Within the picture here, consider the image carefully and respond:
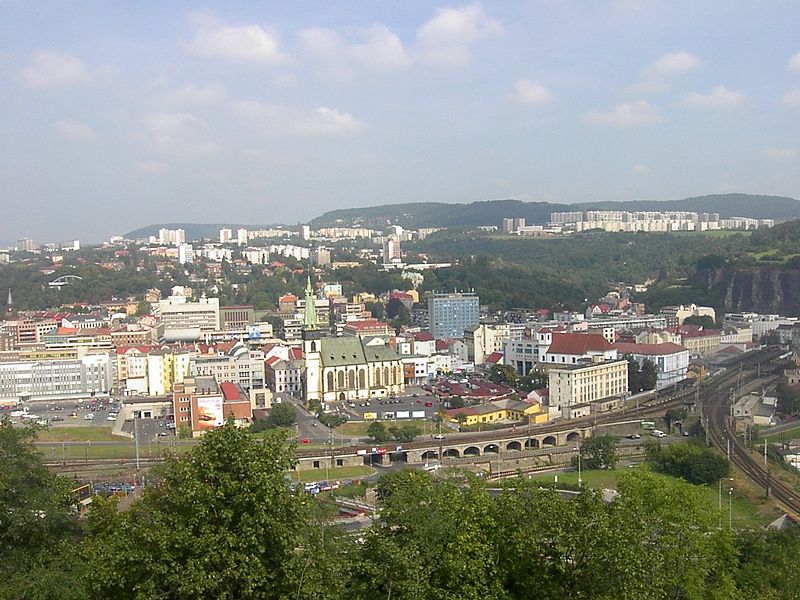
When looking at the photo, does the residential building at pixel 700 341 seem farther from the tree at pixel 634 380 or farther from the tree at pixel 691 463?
the tree at pixel 691 463

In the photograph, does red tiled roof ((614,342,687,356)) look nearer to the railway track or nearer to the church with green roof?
the railway track

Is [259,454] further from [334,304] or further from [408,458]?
[334,304]

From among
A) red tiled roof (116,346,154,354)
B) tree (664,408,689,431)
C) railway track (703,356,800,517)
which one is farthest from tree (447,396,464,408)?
red tiled roof (116,346,154,354)

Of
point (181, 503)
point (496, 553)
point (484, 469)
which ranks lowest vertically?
point (484, 469)

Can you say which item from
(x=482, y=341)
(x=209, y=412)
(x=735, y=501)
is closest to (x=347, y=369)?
(x=209, y=412)

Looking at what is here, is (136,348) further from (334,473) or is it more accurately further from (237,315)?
(334,473)

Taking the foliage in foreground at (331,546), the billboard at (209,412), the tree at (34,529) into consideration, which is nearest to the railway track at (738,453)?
the foliage in foreground at (331,546)

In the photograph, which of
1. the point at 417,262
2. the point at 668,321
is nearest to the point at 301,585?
the point at 668,321
